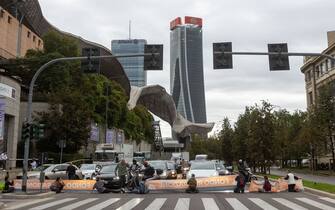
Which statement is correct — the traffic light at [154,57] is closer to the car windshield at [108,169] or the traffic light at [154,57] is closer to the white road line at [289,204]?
the white road line at [289,204]

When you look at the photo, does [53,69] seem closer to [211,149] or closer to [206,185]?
[206,185]

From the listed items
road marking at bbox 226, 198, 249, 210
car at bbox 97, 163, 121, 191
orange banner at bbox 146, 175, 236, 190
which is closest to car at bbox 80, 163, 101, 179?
car at bbox 97, 163, 121, 191

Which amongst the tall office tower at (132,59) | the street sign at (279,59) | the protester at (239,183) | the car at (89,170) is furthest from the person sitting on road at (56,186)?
the tall office tower at (132,59)

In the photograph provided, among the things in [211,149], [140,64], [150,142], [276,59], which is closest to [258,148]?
[276,59]

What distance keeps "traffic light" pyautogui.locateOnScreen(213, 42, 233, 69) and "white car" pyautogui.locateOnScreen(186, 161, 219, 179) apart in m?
8.37

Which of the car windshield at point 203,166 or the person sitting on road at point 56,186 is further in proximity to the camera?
the car windshield at point 203,166

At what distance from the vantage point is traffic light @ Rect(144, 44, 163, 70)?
2016 centimetres

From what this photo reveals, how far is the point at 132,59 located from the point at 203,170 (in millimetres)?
120105

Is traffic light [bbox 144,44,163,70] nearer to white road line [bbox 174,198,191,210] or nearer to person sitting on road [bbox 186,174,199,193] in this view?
white road line [bbox 174,198,191,210]

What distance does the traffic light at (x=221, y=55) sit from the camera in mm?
19953

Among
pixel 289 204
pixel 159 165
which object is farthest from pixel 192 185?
pixel 159 165

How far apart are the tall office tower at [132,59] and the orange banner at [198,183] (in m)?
94.0

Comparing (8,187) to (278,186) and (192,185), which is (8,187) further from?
(278,186)

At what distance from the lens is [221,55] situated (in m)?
20.0
